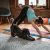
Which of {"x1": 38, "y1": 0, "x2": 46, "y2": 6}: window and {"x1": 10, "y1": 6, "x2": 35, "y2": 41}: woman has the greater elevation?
{"x1": 38, "y1": 0, "x2": 46, "y2": 6}: window

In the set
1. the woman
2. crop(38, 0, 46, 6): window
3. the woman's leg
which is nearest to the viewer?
the woman

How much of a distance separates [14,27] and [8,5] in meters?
2.29

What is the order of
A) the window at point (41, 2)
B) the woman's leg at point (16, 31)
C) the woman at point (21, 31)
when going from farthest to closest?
the window at point (41, 2) → the woman's leg at point (16, 31) → the woman at point (21, 31)

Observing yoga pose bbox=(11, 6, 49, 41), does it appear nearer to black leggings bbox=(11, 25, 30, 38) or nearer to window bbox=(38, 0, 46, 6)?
black leggings bbox=(11, 25, 30, 38)

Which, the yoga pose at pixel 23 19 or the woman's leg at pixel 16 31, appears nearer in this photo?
the yoga pose at pixel 23 19

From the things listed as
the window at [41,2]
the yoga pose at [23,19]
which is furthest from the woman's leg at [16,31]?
the window at [41,2]

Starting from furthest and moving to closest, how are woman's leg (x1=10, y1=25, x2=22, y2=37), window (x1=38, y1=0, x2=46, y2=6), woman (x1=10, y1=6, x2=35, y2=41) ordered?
window (x1=38, y1=0, x2=46, y2=6), woman's leg (x1=10, y1=25, x2=22, y2=37), woman (x1=10, y1=6, x2=35, y2=41)

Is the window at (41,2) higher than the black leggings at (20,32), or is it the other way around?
the window at (41,2)

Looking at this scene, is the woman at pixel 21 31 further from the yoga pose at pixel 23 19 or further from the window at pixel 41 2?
the window at pixel 41 2

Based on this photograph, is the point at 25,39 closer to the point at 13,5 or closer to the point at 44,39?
the point at 44,39

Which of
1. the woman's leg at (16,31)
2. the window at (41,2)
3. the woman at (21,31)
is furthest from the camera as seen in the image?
the window at (41,2)

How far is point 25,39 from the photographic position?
3066 millimetres

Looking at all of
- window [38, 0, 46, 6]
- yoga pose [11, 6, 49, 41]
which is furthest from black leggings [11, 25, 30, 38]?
window [38, 0, 46, 6]

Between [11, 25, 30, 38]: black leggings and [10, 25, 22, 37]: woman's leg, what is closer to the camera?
[11, 25, 30, 38]: black leggings
